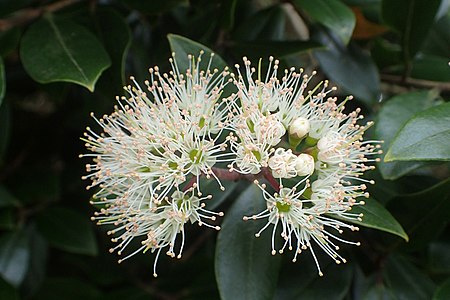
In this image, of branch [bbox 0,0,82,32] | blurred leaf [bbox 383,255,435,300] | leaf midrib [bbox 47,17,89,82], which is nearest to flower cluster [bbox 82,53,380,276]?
leaf midrib [bbox 47,17,89,82]

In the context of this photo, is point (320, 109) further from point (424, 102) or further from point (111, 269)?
point (111, 269)

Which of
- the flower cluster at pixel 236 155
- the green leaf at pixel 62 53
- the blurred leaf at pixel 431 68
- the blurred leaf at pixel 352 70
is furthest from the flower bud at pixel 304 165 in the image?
the blurred leaf at pixel 431 68

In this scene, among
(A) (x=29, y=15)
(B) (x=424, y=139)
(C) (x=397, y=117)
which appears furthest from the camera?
(A) (x=29, y=15)

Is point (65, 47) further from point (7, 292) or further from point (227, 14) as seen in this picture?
point (7, 292)

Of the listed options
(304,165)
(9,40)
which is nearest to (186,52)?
(304,165)

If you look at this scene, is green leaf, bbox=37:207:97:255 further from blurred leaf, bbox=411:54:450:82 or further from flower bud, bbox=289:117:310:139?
blurred leaf, bbox=411:54:450:82

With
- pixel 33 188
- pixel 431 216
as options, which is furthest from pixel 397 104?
pixel 33 188

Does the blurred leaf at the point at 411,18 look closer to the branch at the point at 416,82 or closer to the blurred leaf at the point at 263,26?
the branch at the point at 416,82

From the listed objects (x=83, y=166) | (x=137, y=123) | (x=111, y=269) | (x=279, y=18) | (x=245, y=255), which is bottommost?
(x=111, y=269)
